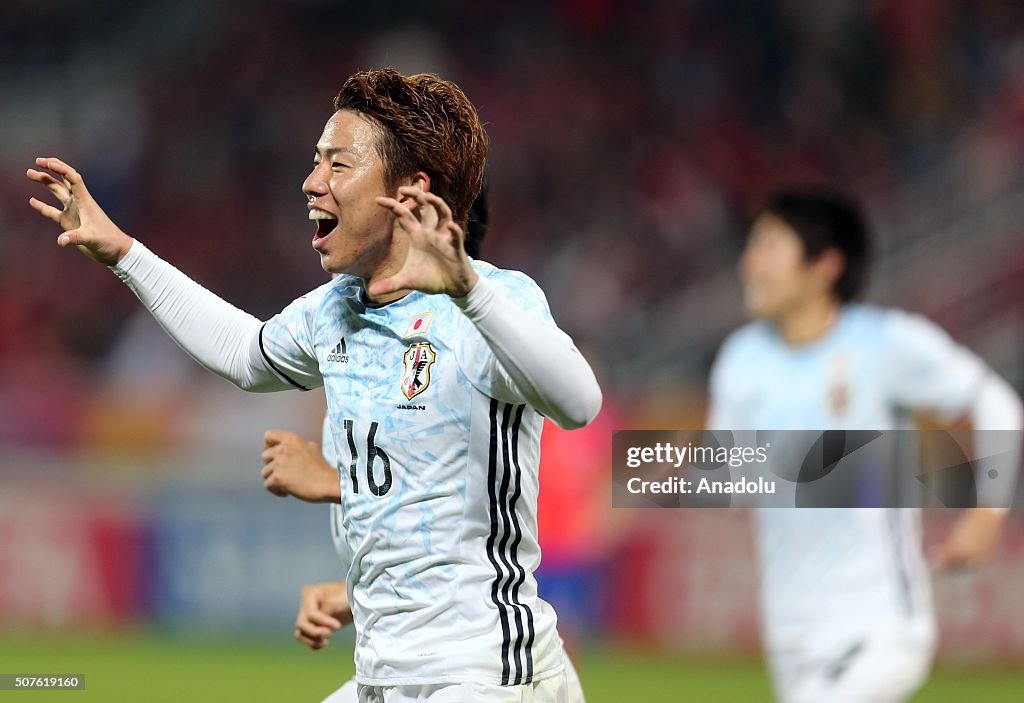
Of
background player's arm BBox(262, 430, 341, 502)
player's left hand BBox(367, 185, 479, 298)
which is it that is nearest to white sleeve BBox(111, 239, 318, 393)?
background player's arm BBox(262, 430, 341, 502)

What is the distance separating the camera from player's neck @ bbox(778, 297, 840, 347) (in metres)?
5.79

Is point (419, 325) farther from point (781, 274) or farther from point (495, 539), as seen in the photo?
point (781, 274)

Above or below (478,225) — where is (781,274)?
above

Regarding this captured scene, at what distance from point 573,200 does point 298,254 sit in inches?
115

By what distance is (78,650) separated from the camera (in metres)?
10.3

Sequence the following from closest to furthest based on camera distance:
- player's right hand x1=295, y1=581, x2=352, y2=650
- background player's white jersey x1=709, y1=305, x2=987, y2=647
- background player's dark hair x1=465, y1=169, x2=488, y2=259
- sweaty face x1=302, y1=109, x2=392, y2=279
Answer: sweaty face x1=302, y1=109, x2=392, y2=279 < player's right hand x1=295, y1=581, x2=352, y2=650 < background player's dark hair x1=465, y1=169, x2=488, y2=259 < background player's white jersey x1=709, y1=305, x2=987, y2=647

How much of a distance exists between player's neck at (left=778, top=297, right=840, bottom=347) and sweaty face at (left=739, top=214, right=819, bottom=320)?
0.03m

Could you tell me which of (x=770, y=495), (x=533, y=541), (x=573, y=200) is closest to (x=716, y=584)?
(x=770, y=495)

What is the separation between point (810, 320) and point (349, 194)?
2917 mm

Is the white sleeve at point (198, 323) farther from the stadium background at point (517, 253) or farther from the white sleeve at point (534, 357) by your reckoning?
the stadium background at point (517, 253)

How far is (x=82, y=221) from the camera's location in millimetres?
3664

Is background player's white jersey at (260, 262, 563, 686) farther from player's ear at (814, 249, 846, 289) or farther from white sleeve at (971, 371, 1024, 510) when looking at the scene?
player's ear at (814, 249, 846, 289)

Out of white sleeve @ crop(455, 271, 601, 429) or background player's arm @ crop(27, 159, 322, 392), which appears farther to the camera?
background player's arm @ crop(27, 159, 322, 392)

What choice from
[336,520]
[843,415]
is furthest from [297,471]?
[843,415]
